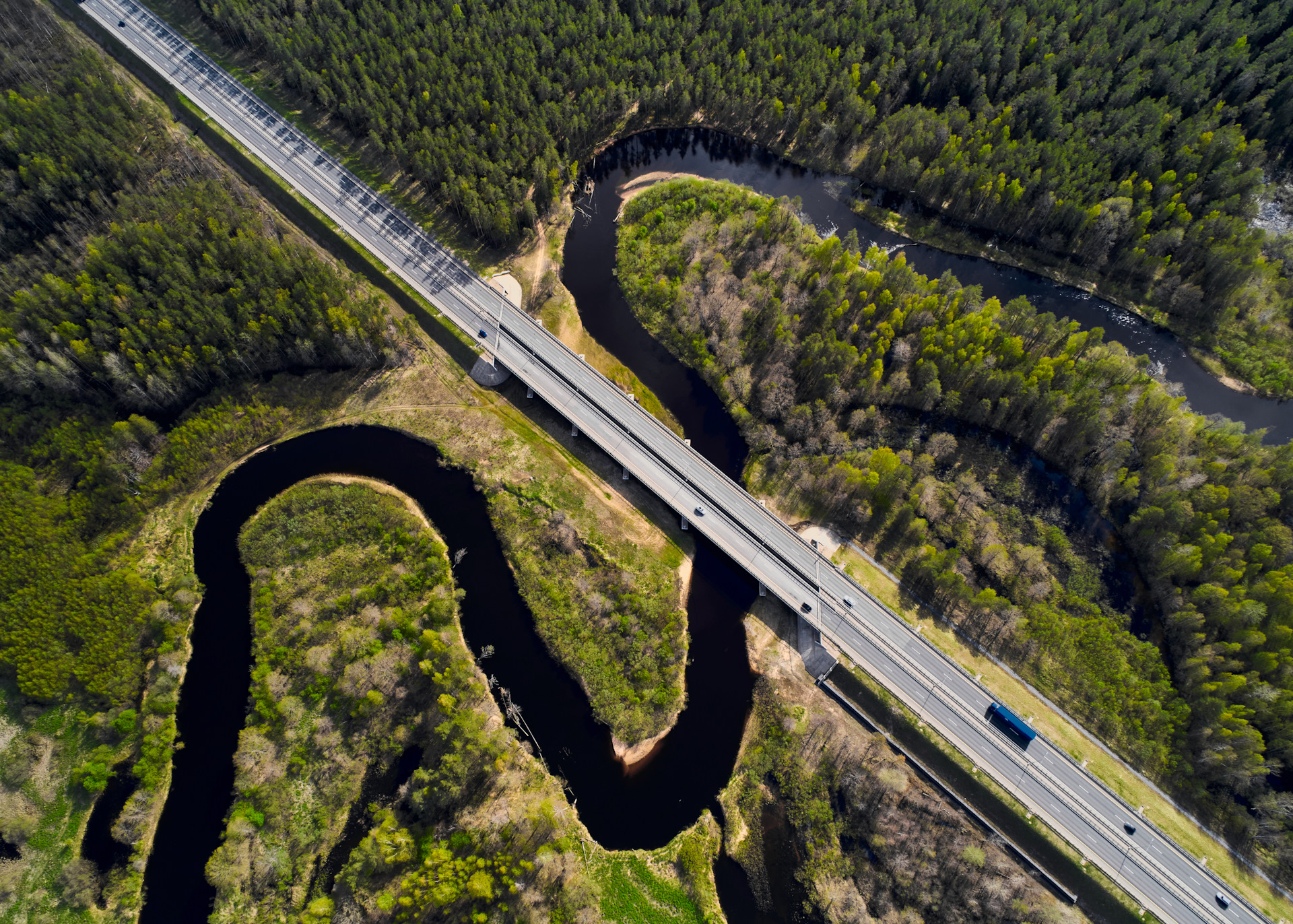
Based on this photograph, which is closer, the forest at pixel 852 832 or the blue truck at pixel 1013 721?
the forest at pixel 852 832

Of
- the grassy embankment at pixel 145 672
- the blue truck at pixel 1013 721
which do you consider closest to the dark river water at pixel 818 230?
the grassy embankment at pixel 145 672

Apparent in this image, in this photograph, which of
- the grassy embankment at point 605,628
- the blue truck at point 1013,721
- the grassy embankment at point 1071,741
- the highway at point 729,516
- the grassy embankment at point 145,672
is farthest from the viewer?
the grassy embankment at point 605,628

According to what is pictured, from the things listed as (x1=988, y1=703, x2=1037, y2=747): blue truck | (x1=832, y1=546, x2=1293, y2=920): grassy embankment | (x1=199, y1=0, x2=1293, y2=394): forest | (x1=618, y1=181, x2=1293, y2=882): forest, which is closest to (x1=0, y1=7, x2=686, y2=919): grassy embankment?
(x1=832, y1=546, x2=1293, y2=920): grassy embankment

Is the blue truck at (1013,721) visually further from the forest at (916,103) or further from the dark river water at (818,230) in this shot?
the forest at (916,103)

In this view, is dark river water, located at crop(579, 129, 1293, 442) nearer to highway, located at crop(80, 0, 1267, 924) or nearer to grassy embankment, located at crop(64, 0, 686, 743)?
highway, located at crop(80, 0, 1267, 924)

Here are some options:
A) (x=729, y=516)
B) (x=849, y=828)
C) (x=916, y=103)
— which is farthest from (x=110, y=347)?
Answer: (x=916, y=103)

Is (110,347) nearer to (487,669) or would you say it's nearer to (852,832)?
(487,669)

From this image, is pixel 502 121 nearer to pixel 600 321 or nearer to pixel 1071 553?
pixel 600 321

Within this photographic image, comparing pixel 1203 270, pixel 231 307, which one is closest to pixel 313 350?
pixel 231 307
